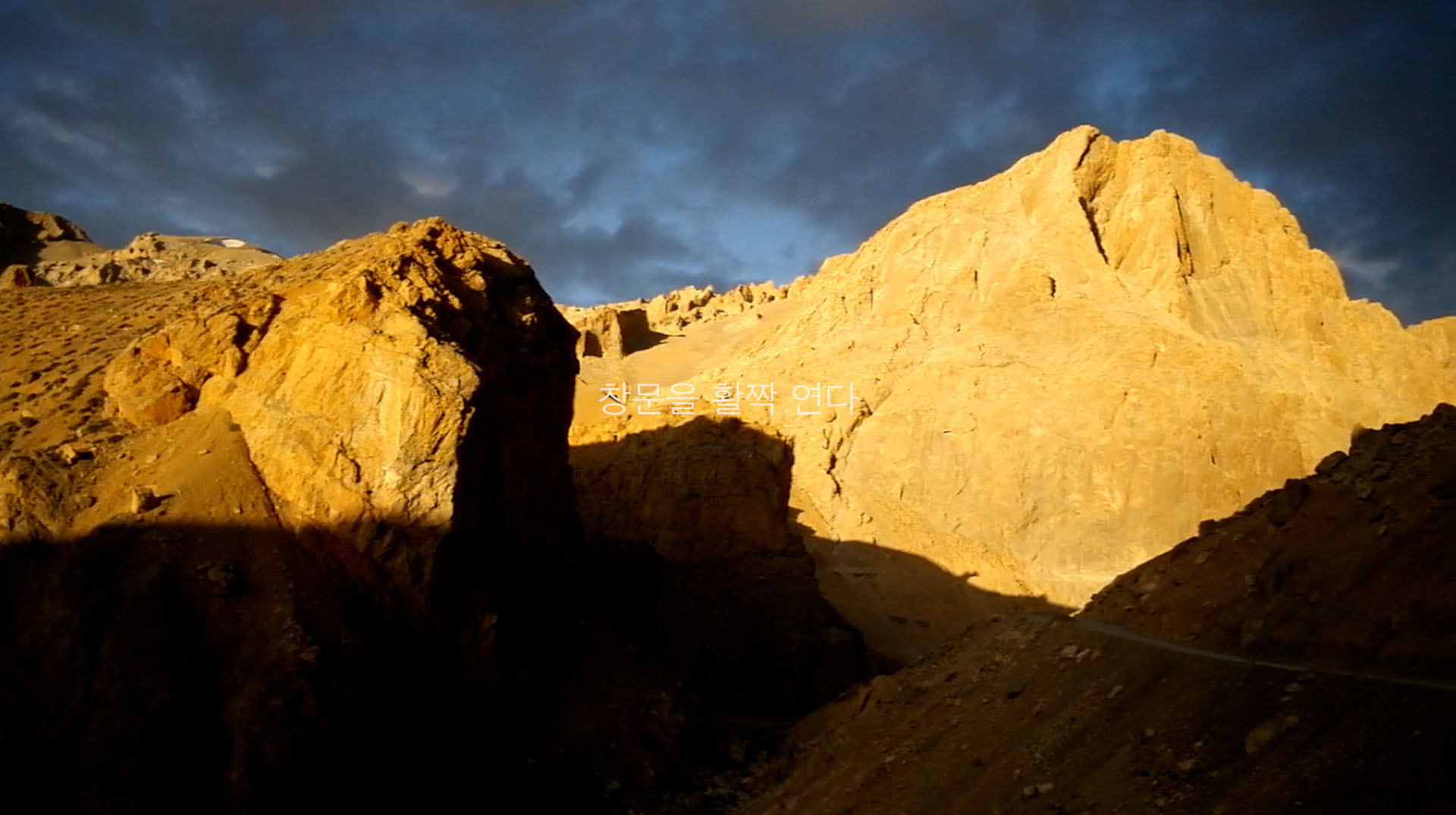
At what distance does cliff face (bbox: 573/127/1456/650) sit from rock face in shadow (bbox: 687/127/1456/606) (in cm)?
9

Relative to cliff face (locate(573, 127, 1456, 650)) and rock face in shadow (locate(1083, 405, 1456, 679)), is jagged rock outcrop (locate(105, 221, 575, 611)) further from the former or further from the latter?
cliff face (locate(573, 127, 1456, 650))

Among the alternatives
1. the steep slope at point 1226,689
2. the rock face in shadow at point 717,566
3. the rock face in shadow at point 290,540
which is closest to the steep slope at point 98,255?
the rock face in shadow at point 717,566

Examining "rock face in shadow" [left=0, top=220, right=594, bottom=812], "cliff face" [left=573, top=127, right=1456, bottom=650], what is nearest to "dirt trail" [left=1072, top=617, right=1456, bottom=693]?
"rock face in shadow" [left=0, top=220, right=594, bottom=812]

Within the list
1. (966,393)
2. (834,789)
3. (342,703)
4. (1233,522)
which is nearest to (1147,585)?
(1233,522)

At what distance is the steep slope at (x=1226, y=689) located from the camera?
25.2ft

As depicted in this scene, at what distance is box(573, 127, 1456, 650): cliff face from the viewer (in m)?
36.5

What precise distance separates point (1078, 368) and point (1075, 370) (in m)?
0.14

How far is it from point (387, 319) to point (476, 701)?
214 inches

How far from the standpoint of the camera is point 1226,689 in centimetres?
970

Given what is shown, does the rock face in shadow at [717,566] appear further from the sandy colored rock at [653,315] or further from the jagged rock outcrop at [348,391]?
the sandy colored rock at [653,315]

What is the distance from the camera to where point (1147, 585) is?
1370 centimetres

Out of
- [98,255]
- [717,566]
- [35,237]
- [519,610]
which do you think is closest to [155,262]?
[98,255]

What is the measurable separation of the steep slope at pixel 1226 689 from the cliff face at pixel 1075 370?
1803 cm

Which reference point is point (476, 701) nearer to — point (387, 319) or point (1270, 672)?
point (387, 319)
